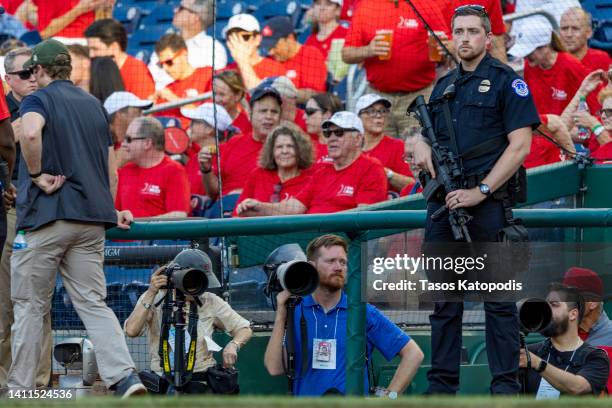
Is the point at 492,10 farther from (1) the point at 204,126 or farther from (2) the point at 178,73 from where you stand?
(2) the point at 178,73

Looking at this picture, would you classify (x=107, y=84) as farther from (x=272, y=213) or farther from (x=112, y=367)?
(x=112, y=367)

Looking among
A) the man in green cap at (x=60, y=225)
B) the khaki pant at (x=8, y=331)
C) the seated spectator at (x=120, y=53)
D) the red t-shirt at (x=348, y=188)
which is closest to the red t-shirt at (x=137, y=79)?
the seated spectator at (x=120, y=53)

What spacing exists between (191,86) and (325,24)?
144cm

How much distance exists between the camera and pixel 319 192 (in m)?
8.24

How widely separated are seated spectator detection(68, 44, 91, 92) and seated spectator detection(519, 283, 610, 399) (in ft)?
19.8

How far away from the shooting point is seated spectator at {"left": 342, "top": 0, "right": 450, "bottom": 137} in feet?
30.7

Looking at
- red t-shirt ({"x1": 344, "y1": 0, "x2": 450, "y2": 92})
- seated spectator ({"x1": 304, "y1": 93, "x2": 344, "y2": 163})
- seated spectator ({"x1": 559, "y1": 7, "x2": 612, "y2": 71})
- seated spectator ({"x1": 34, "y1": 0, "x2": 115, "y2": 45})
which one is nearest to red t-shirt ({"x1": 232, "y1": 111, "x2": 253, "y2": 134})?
seated spectator ({"x1": 304, "y1": 93, "x2": 344, "y2": 163})

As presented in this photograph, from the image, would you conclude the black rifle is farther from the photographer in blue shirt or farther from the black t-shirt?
→ the black t-shirt

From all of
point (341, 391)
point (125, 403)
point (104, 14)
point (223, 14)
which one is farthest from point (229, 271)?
point (223, 14)

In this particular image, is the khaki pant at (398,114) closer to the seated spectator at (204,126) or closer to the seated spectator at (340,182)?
the seated spectator at (340,182)

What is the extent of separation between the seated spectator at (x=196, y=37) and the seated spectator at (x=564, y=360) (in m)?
6.41

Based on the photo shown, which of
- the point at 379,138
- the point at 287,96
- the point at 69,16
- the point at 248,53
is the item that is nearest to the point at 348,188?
the point at 379,138

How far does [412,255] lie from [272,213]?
2723 millimetres

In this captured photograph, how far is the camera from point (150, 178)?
874cm
